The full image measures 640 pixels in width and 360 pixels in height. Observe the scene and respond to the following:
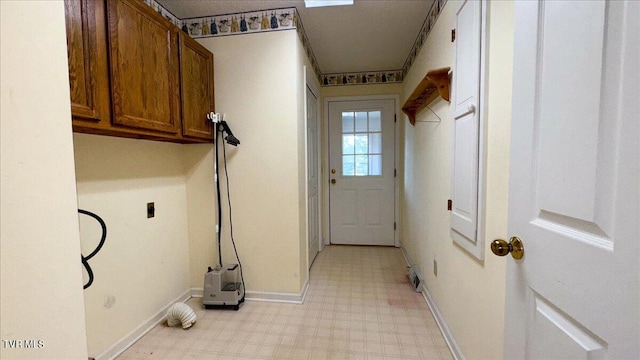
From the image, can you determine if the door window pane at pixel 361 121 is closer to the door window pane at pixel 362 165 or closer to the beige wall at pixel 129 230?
the door window pane at pixel 362 165

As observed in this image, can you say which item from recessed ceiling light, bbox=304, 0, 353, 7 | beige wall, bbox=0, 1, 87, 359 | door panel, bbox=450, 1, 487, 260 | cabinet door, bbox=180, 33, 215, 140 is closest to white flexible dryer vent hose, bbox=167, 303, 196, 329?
cabinet door, bbox=180, 33, 215, 140

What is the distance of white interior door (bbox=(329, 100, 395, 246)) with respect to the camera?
3637 millimetres

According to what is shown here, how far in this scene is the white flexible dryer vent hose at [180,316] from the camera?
1.85m

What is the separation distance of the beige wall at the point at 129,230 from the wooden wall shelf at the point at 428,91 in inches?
79.9

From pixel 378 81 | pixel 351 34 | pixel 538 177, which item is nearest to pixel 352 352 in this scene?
pixel 538 177

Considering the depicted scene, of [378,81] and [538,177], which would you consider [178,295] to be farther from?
[378,81]

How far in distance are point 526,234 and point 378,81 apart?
10.6 feet

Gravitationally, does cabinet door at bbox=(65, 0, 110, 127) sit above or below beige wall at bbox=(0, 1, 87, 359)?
above

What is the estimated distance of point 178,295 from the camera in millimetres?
2188

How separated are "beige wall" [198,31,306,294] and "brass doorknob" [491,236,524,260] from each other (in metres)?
1.58

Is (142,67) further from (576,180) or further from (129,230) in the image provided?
(576,180)

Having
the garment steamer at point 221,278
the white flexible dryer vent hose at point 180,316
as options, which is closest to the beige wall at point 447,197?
the garment steamer at point 221,278

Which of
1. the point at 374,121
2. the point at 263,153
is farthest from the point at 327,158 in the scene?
the point at 263,153

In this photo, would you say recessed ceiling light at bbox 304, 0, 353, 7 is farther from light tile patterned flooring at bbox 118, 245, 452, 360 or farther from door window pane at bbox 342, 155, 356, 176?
light tile patterned flooring at bbox 118, 245, 452, 360
